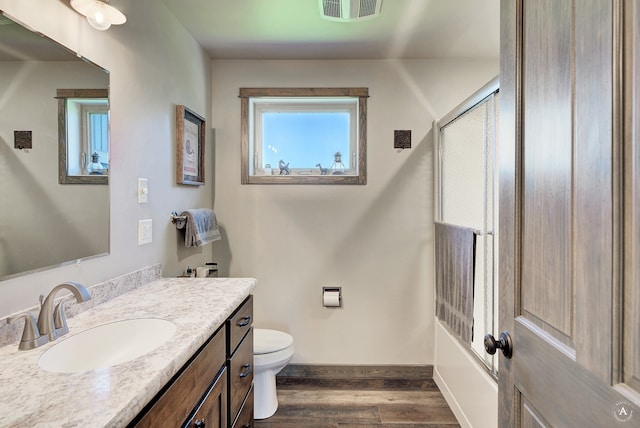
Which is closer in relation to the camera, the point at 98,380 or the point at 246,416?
the point at 98,380

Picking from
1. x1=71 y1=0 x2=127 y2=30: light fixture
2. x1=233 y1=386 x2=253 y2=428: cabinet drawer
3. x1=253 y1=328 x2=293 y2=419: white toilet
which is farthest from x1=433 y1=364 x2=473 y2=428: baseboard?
x1=71 y1=0 x2=127 y2=30: light fixture

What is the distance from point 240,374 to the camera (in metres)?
1.34

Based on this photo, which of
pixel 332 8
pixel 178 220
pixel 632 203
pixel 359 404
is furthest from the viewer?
pixel 359 404

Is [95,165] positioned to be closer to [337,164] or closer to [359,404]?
[337,164]

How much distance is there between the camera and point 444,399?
82.8 inches

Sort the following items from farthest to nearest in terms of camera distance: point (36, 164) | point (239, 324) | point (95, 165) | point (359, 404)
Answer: point (359, 404), point (239, 324), point (95, 165), point (36, 164)

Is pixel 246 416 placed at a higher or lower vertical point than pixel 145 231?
lower

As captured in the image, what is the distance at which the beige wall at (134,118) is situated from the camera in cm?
102

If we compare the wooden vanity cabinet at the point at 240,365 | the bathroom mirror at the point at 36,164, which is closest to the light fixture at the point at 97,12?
the bathroom mirror at the point at 36,164

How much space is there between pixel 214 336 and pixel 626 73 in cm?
122

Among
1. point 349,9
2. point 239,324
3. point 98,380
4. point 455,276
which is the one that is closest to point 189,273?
point 239,324

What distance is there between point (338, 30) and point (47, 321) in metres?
2.00

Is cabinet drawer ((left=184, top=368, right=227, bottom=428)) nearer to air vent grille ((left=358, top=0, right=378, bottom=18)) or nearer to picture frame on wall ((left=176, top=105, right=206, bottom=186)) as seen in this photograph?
picture frame on wall ((left=176, top=105, right=206, bottom=186))

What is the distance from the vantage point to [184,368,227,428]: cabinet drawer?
923mm
